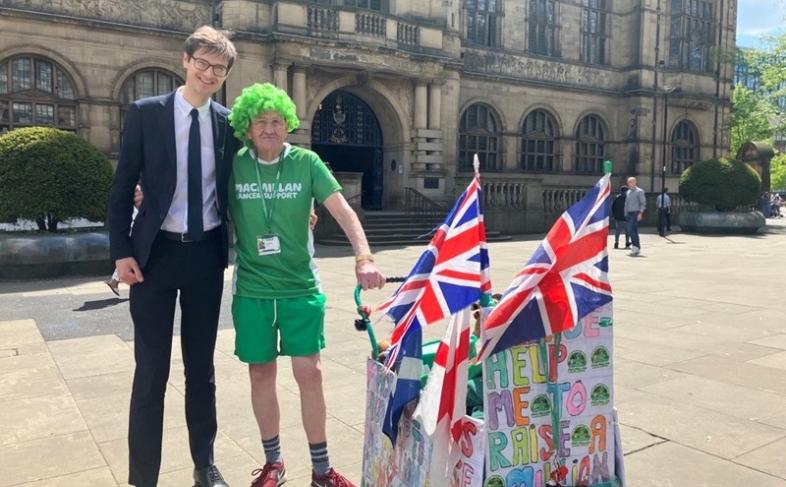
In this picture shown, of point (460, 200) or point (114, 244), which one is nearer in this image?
point (460, 200)

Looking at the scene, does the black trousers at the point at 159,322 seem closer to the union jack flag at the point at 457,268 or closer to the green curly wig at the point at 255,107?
the green curly wig at the point at 255,107

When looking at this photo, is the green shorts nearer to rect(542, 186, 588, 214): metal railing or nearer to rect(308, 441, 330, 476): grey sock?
rect(308, 441, 330, 476): grey sock

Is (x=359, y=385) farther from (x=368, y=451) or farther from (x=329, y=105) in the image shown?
(x=329, y=105)

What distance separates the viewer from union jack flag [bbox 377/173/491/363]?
7.94ft

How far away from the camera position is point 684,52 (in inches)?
1208

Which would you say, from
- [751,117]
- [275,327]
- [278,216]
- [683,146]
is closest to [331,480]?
[275,327]

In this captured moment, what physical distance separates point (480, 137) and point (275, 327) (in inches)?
938

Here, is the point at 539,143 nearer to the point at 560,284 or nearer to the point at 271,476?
the point at 271,476

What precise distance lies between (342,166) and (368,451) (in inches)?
882

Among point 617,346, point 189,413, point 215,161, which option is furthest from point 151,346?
point 617,346

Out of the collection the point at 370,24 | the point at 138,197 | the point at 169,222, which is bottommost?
the point at 169,222

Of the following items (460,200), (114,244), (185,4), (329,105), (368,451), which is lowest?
(368,451)

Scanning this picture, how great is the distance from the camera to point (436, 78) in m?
22.4

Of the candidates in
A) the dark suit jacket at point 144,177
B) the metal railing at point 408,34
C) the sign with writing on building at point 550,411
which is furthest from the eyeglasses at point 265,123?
the metal railing at point 408,34
